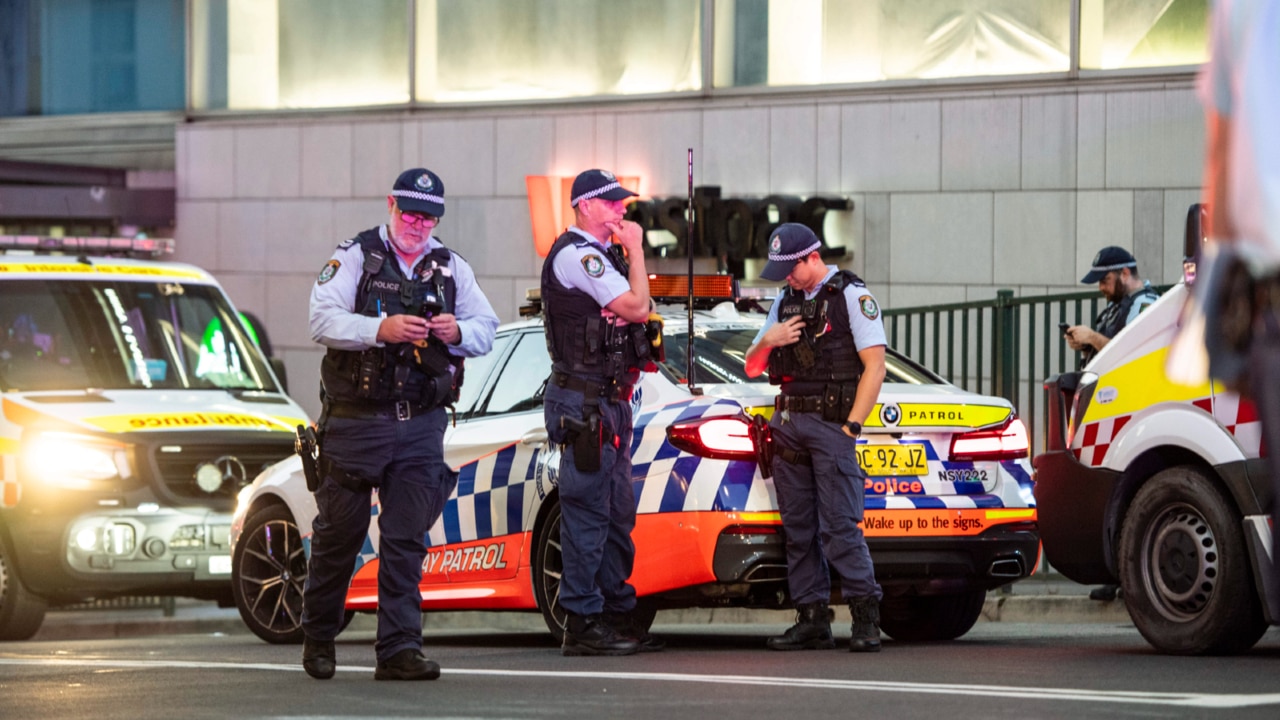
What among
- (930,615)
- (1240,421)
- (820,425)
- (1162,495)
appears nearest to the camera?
(1240,421)

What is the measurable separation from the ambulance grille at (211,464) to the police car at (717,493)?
2011mm

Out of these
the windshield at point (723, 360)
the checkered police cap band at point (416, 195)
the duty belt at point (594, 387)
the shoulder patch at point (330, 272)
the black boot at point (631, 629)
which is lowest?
the black boot at point (631, 629)

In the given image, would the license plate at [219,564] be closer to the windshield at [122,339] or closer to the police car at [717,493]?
the windshield at [122,339]

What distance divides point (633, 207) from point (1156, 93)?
4.03 metres

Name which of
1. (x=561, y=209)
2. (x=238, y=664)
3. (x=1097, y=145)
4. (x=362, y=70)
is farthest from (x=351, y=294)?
(x=362, y=70)

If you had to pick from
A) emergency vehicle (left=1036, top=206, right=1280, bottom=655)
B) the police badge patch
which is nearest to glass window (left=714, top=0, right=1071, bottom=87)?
emergency vehicle (left=1036, top=206, right=1280, bottom=655)

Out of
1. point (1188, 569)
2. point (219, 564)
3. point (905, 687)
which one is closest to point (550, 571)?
point (905, 687)

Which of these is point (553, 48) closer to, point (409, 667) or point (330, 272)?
point (330, 272)

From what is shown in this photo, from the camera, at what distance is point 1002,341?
1274 cm

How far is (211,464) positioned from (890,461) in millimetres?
4385

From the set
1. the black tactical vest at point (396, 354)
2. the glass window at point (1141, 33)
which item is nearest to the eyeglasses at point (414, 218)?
the black tactical vest at point (396, 354)

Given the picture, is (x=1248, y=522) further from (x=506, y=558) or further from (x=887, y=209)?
(x=887, y=209)

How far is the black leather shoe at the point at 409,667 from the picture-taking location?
23.6 feet

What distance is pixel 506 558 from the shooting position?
881cm
